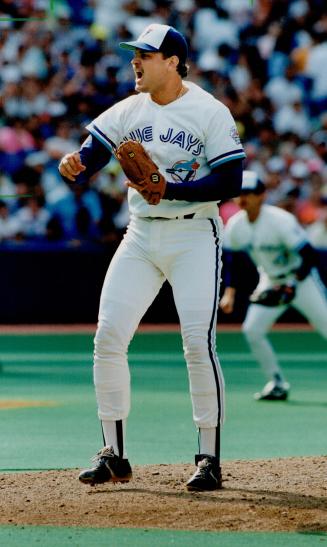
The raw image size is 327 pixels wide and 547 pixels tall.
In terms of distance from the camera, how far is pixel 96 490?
564cm

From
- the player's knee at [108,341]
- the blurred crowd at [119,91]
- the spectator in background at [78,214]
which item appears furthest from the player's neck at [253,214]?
the spectator in background at [78,214]

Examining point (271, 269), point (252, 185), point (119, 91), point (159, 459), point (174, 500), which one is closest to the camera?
point (174, 500)

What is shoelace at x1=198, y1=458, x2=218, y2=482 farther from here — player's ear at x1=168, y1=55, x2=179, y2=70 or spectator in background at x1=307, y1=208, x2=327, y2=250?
spectator in background at x1=307, y1=208, x2=327, y2=250

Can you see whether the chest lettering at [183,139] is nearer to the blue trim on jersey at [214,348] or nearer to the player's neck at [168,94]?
the player's neck at [168,94]

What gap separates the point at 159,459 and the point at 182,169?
202 cm

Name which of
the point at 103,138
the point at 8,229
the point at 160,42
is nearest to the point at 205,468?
the point at 103,138

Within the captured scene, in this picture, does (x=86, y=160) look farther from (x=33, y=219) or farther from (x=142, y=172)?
(x=33, y=219)

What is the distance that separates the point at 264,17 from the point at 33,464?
42.5 ft

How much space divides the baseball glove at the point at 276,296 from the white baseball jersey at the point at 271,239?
17 cm

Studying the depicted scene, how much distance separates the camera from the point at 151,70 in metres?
5.65

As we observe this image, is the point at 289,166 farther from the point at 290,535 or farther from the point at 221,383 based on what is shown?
the point at 290,535

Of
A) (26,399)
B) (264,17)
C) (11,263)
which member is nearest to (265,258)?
(26,399)

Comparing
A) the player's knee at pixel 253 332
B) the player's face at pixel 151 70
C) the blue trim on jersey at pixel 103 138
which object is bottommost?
the player's knee at pixel 253 332

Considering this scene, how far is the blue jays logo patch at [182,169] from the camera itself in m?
5.67
